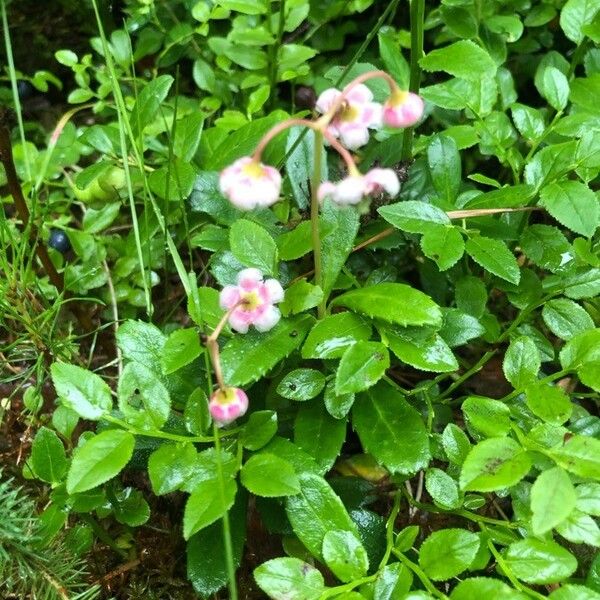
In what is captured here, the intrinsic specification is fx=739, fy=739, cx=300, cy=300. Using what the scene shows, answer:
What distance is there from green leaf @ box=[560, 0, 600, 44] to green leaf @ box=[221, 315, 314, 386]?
0.65 metres

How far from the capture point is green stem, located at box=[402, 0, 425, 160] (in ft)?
3.23

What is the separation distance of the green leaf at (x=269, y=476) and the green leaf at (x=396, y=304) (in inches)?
8.0

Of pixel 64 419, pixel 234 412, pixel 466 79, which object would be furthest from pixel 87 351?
pixel 466 79

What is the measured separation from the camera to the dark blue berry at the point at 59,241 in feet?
4.39

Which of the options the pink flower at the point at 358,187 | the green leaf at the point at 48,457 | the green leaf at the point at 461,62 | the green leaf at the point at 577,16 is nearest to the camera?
the pink flower at the point at 358,187

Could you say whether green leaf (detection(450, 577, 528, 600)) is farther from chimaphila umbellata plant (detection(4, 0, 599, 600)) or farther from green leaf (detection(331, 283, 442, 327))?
green leaf (detection(331, 283, 442, 327))

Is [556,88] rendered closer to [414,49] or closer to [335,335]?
[414,49]

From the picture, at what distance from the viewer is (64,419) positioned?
Result: 98cm

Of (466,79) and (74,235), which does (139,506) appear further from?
(466,79)

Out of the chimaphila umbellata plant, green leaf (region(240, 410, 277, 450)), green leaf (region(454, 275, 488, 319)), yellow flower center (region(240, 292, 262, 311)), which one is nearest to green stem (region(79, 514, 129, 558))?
the chimaphila umbellata plant

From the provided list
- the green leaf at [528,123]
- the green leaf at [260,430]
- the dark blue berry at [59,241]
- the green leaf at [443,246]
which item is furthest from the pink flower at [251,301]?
the dark blue berry at [59,241]

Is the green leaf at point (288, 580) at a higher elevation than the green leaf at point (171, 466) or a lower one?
lower

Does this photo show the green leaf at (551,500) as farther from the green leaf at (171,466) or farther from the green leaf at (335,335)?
the green leaf at (171,466)

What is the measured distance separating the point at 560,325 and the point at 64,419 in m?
0.68
